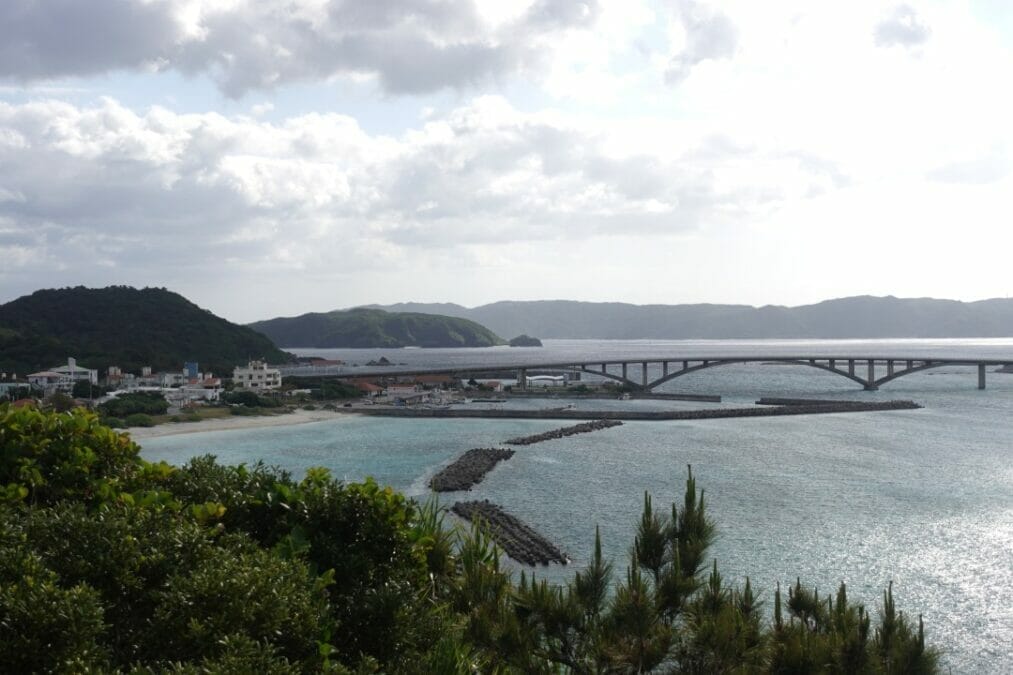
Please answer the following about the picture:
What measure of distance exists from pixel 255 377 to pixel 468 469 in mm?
36694

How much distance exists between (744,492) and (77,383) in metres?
43.2

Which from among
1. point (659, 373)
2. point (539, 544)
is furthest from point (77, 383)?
point (659, 373)

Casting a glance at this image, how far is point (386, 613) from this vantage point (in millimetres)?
4473

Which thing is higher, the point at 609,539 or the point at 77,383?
the point at 77,383

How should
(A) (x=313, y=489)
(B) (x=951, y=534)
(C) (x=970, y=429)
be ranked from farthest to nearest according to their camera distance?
(C) (x=970, y=429)
(B) (x=951, y=534)
(A) (x=313, y=489)

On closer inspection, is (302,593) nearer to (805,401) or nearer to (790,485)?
(790,485)

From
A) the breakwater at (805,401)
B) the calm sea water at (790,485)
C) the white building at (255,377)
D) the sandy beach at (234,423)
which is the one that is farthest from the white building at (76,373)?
the breakwater at (805,401)

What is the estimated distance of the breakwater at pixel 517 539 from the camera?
1855 cm

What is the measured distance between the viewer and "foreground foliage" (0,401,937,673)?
331 centimetres

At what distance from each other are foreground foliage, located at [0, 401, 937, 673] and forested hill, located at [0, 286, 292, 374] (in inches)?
2649

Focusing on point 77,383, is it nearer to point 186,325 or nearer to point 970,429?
point 186,325

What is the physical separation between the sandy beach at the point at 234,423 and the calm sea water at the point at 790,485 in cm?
151

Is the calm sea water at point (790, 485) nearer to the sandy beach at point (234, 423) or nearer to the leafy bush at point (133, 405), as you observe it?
the sandy beach at point (234, 423)

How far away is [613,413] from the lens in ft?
186
